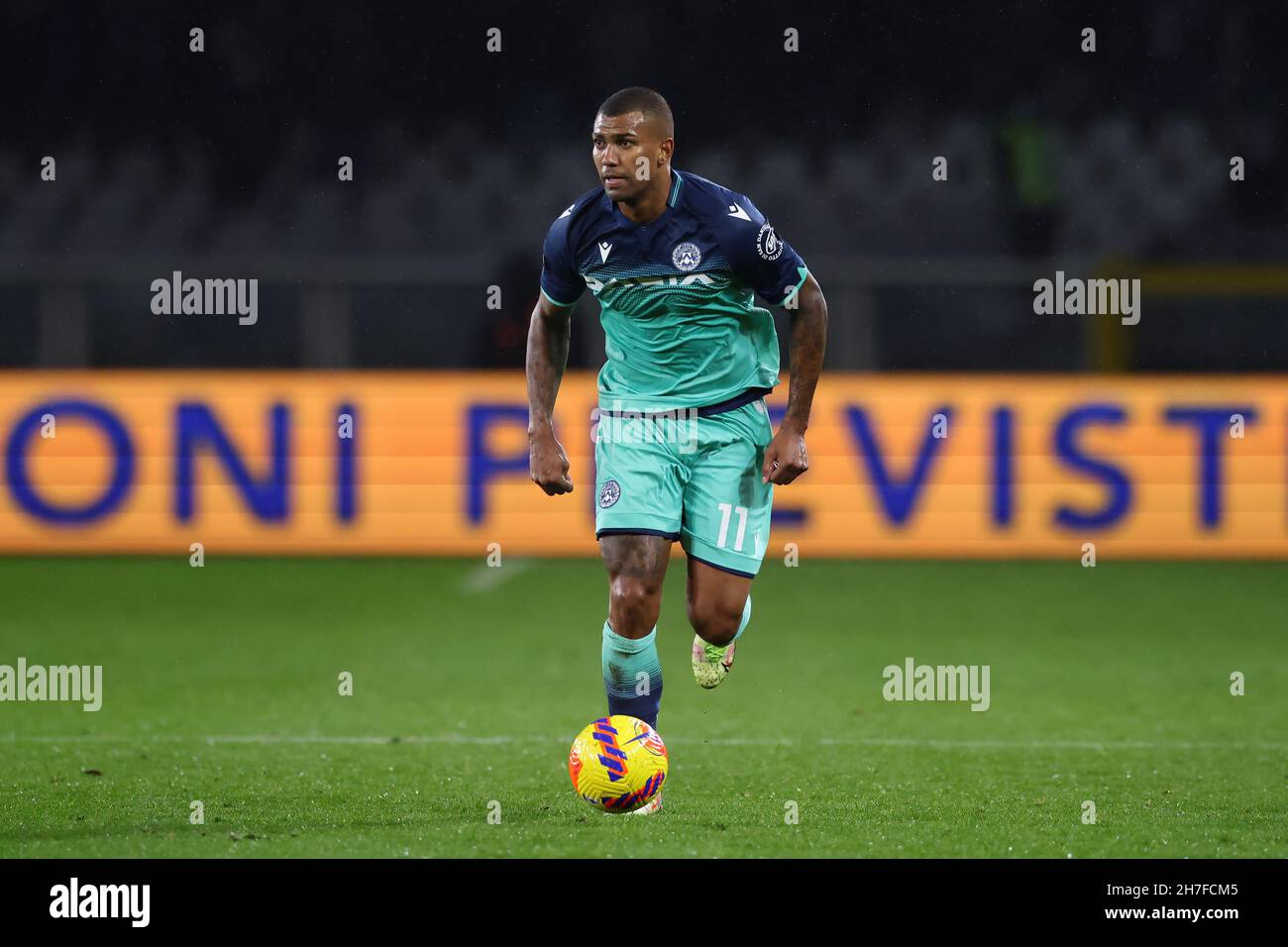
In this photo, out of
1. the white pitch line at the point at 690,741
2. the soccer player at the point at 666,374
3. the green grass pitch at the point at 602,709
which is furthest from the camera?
the white pitch line at the point at 690,741

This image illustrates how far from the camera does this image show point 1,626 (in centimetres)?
927

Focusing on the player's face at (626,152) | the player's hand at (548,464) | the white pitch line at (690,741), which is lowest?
the white pitch line at (690,741)

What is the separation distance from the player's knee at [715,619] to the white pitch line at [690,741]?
2.84 feet

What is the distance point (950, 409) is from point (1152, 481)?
1.26m

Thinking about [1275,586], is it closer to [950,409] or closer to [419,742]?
[950,409]

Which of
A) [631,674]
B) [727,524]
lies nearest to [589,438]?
[727,524]

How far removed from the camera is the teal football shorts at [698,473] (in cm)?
541

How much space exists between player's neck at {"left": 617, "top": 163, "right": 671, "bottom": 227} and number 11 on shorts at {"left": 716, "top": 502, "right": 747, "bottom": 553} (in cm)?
85

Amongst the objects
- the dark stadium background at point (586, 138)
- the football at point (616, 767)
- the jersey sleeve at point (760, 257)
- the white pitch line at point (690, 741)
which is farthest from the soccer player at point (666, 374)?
the dark stadium background at point (586, 138)

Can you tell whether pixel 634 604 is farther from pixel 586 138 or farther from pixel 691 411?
pixel 586 138

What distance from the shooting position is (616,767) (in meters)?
4.96

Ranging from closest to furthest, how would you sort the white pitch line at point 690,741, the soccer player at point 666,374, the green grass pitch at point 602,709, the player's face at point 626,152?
the green grass pitch at point 602,709 → the player's face at point 626,152 → the soccer player at point 666,374 → the white pitch line at point 690,741

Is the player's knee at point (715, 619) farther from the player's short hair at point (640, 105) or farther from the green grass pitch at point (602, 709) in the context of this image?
the player's short hair at point (640, 105)
